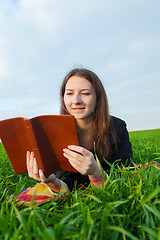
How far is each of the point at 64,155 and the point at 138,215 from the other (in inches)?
30.6

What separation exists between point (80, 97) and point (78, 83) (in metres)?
0.18

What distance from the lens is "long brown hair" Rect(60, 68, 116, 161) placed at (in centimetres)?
237

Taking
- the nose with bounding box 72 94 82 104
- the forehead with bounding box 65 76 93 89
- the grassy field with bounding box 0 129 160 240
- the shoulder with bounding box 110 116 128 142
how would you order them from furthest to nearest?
the shoulder with bounding box 110 116 128 142
the forehead with bounding box 65 76 93 89
the nose with bounding box 72 94 82 104
the grassy field with bounding box 0 129 160 240

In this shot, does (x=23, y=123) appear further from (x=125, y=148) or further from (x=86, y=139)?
(x=125, y=148)

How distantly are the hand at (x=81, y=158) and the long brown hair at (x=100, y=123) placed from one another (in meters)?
0.65

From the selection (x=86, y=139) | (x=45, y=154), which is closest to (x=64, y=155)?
(x=45, y=154)

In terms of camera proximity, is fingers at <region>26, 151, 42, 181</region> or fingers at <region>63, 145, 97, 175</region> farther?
fingers at <region>26, 151, 42, 181</region>

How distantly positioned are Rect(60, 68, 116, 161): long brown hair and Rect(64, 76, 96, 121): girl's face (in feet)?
0.47

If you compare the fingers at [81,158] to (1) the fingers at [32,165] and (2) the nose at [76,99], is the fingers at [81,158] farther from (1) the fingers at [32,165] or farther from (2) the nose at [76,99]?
(2) the nose at [76,99]

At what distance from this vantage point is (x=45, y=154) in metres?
1.80

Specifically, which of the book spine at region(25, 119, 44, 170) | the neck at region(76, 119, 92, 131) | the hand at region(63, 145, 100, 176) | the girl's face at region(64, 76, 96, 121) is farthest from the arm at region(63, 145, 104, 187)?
the neck at region(76, 119, 92, 131)

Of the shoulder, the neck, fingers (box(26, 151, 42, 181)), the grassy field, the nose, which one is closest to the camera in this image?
the grassy field

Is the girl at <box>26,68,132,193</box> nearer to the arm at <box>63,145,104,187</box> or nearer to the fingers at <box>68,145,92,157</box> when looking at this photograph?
the arm at <box>63,145,104,187</box>

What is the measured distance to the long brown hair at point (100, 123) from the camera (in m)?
2.37
